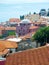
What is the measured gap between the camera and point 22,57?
27.5ft

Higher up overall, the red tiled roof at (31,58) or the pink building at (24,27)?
the red tiled roof at (31,58)

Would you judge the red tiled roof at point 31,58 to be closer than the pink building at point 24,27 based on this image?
Yes

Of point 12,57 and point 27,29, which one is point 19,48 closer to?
point 12,57

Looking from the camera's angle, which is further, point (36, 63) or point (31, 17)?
point (31, 17)

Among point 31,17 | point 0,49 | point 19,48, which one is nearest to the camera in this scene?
point 0,49

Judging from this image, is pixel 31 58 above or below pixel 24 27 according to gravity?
above

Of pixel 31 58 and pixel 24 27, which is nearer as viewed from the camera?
pixel 31 58

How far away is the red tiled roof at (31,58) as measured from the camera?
7.75 meters

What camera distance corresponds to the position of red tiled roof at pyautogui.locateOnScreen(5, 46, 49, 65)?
25.4ft

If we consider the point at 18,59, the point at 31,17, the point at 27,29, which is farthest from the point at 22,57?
the point at 31,17

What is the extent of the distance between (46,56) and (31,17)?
110 metres

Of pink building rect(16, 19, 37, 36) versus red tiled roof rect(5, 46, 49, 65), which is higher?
red tiled roof rect(5, 46, 49, 65)

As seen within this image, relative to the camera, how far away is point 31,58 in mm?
8109

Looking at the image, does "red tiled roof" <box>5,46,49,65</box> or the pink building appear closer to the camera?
"red tiled roof" <box>5,46,49,65</box>
